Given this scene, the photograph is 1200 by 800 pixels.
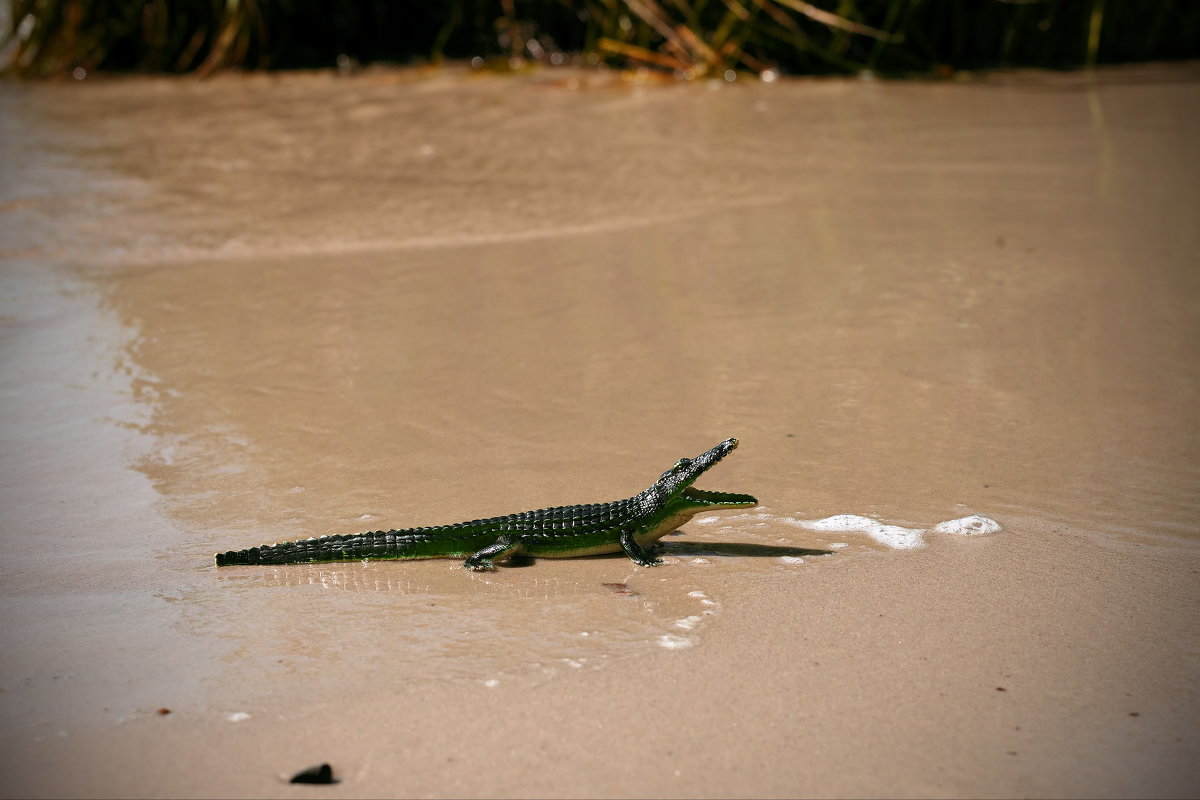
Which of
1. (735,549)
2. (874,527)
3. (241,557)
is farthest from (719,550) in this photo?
(241,557)

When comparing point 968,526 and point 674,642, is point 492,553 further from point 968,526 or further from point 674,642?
point 968,526

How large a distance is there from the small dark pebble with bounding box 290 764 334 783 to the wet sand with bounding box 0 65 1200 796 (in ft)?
0.13

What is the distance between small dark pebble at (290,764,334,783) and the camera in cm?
243

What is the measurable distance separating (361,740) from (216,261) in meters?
4.28

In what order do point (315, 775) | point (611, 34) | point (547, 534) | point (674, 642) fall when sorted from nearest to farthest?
1. point (315, 775)
2. point (674, 642)
3. point (547, 534)
4. point (611, 34)

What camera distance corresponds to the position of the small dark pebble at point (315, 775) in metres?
2.43

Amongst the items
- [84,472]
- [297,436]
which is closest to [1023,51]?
[297,436]

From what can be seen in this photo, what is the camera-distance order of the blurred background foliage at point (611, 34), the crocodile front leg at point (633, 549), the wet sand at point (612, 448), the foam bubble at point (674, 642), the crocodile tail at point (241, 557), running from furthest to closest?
the blurred background foliage at point (611, 34)
the crocodile front leg at point (633, 549)
the crocodile tail at point (241, 557)
the foam bubble at point (674, 642)
the wet sand at point (612, 448)

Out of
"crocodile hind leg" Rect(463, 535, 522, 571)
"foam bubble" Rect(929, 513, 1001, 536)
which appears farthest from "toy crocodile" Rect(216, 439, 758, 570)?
"foam bubble" Rect(929, 513, 1001, 536)

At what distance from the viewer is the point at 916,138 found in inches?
313

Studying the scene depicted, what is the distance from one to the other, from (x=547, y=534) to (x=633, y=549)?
26 centimetres

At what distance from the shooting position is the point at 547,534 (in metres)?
3.41

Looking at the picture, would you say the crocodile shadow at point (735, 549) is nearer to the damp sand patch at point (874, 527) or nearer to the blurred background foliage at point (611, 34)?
the damp sand patch at point (874, 527)

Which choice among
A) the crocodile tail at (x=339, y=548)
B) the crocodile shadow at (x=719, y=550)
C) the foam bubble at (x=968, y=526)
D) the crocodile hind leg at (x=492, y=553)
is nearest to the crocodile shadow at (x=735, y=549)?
the crocodile shadow at (x=719, y=550)
